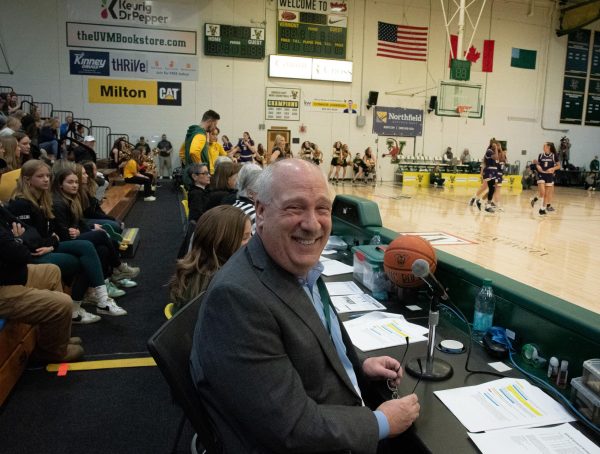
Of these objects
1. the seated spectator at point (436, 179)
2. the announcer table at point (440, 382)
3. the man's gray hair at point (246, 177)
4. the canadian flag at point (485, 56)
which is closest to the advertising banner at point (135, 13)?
the seated spectator at point (436, 179)

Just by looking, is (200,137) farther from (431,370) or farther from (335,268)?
(431,370)

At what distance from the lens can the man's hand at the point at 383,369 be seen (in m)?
1.60

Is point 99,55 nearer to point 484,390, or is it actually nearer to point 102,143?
point 102,143

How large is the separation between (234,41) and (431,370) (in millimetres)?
16155

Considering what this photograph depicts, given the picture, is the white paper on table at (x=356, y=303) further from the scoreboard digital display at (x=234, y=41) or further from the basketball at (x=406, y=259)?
the scoreboard digital display at (x=234, y=41)

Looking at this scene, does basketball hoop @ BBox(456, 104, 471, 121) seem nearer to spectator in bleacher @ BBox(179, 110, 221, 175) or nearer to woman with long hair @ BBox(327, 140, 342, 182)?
woman with long hair @ BBox(327, 140, 342, 182)

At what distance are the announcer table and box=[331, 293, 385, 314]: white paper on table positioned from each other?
0.06m

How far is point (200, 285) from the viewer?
2.37m

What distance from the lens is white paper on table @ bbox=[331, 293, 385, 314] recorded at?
239 cm

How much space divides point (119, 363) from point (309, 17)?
51.6 feet

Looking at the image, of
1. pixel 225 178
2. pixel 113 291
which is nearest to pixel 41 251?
pixel 113 291

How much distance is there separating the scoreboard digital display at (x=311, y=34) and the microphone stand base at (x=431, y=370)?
53.0ft

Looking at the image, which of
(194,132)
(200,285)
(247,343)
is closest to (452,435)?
(247,343)

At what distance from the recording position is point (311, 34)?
16.6 m
